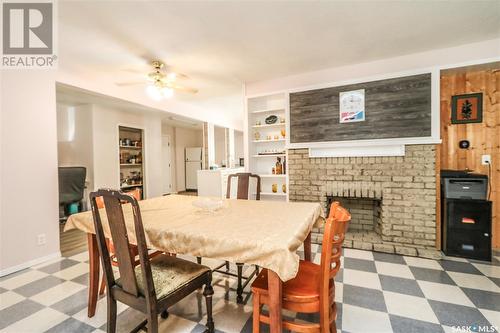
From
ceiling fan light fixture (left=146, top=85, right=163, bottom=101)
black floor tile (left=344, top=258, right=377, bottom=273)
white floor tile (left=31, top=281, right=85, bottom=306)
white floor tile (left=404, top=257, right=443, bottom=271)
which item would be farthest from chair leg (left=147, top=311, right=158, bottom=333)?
white floor tile (left=404, top=257, right=443, bottom=271)

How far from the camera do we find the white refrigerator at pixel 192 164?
8359 millimetres

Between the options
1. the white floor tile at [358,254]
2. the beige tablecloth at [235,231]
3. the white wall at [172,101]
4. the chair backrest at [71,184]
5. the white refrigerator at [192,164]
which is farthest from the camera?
the white refrigerator at [192,164]

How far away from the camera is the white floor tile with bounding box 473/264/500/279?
231cm

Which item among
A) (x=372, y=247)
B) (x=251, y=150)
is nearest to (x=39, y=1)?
(x=251, y=150)

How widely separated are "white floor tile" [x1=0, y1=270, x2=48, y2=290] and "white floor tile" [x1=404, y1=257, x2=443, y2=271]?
3.98 m

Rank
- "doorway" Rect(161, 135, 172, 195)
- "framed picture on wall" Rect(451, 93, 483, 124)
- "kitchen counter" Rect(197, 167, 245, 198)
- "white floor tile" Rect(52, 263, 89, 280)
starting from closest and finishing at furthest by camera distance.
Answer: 1. "white floor tile" Rect(52, 263, 89, 280)
2. "framed picture on wall" Rect(451, 93, 483, 124)
3. "kitchen counter" Rect(197, 167, 245, 198)
4. "doorway" Rect(161, 135, 172, 195)

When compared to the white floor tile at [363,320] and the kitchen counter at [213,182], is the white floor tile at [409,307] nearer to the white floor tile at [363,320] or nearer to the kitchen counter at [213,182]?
the white floor tile at [363,320]

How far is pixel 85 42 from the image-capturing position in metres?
2.54

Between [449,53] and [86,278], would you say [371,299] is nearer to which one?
[86,278]

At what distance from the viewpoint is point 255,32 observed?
2436 mm

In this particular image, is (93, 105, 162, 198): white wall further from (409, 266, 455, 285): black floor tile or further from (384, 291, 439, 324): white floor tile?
(409, 266, 455, 285): black floor tile

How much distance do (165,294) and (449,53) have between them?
3.89 m

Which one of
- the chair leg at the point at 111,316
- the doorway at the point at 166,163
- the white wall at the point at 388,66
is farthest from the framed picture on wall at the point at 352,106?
the doorway at the point at 166,163

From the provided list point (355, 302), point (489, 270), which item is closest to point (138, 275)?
point (355, 302)
